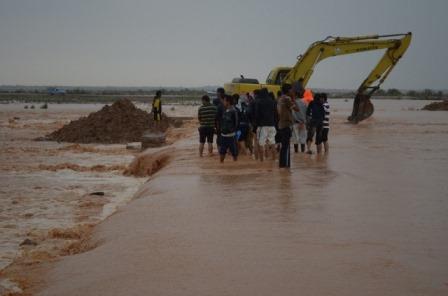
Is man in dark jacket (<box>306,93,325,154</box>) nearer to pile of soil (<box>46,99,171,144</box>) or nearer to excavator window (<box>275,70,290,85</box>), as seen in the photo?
excavator window (<box>275,70,290,85</box>)

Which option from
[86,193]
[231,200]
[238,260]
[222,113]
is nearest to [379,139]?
[222,113]

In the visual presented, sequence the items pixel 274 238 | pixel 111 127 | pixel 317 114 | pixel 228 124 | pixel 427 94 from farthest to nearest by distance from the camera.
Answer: pixel 427 94 → pixel 111 127 → pixel 317 114 → pixel 228 124 → pixel 274 238

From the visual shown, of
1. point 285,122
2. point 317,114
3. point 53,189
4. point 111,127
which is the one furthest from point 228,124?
point 111,127

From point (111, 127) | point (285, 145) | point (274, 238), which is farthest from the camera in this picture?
point (111, 127)

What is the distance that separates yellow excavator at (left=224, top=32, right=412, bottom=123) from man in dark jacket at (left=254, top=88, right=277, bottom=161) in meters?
9.39

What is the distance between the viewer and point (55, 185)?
15.3 metres

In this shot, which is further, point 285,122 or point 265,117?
point 265,117

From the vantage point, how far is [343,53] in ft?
90.4

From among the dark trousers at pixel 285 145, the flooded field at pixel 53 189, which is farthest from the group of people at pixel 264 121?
the flooded field at pixel 53 189

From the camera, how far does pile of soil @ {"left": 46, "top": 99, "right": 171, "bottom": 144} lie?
2869cm

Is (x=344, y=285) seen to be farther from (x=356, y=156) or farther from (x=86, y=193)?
(x=356, y=156)

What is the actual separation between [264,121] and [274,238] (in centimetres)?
695

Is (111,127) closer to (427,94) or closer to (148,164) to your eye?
(148,164)

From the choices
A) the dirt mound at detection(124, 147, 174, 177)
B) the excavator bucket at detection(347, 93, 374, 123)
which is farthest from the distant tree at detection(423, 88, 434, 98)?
the dirt mound at detection(124, 147, 174, 177)
